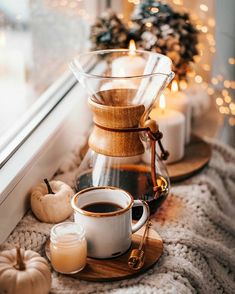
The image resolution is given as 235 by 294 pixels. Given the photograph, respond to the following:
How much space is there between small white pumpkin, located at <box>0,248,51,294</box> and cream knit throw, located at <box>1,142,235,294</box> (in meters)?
0.06

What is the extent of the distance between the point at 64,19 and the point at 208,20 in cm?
48

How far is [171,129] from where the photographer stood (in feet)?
4.45

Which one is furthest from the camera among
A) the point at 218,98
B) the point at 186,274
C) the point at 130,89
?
the point at 218,98

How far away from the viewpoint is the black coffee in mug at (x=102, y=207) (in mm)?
1041

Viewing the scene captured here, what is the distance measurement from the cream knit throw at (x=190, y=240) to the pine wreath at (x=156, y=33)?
0.27 meters

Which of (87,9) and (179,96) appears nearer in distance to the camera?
(179,96)

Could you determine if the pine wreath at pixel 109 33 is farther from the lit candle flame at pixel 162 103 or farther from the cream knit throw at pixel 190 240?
the cream knit throw at pixel 190 240

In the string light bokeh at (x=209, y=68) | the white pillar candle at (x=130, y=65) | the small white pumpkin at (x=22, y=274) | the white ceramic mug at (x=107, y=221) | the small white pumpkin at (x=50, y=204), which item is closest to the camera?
the small white pumpkin at (x=22, y=274)

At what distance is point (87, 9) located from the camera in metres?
1.76

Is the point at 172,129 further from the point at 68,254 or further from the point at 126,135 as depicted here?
the point at 68,254

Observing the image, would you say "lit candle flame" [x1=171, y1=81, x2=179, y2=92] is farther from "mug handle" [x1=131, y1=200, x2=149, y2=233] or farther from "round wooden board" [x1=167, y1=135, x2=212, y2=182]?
"mug handle" [x1=131, y1=200, x2=149, y2=233]

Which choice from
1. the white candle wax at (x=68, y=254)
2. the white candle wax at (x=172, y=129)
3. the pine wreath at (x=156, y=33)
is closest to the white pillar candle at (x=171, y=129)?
the white candle wax at (x=172, y=129)

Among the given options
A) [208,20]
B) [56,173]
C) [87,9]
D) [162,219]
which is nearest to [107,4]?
[87,9]

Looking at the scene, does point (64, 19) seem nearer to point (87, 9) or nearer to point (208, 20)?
point (87, 9)
